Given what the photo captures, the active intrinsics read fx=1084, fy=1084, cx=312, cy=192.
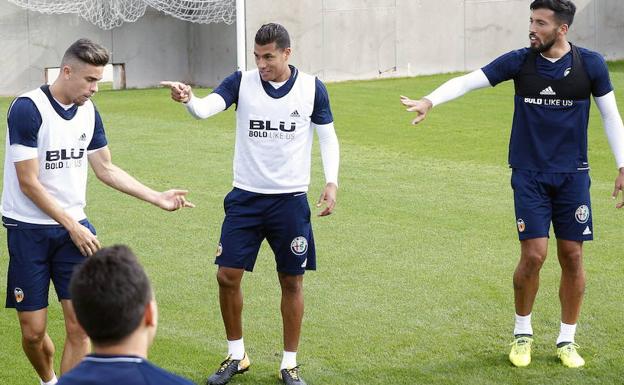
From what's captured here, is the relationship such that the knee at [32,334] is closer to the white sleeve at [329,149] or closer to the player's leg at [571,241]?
the white sleeve at [329,149]

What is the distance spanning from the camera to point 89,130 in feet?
19.7

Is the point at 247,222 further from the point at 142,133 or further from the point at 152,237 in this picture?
the point at 142,133

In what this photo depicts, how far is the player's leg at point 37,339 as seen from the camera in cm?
600

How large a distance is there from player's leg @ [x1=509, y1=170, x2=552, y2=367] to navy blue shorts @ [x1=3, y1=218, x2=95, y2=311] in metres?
2.73

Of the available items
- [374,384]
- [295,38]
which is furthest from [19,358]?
[295,38]

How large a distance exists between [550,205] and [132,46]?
2126 centimetres

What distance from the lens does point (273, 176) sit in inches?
257

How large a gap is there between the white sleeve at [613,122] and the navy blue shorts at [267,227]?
6.41ft

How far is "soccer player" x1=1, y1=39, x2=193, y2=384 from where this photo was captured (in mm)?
5711

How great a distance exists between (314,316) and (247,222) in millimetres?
1589

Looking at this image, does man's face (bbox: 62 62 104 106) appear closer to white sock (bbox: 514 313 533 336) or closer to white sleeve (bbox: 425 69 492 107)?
white sleeve (bbox: 425 69 492 107)

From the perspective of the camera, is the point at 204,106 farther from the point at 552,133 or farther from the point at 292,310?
the point at 552,133

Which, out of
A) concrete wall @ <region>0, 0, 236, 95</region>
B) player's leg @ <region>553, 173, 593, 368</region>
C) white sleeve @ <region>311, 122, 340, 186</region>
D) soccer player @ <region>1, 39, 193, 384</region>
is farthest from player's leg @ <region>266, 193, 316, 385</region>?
concrete wall @ <region>0, 0, 236, 95</region>

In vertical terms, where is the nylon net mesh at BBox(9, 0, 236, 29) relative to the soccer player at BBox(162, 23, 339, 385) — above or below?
above
